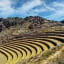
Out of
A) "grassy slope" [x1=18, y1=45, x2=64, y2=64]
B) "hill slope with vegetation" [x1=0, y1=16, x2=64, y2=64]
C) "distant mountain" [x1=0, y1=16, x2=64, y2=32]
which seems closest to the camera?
"grassy slope" [x1=18, y1=45, x2=64, y2=64]

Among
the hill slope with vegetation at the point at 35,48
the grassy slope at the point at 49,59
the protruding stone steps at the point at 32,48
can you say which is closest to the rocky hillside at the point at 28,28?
the hill slope with vegetation at the point at 35,48

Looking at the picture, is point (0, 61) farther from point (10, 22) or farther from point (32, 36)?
point (10, 22)

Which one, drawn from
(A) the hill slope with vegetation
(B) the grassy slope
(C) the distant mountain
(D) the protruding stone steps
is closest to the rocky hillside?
(C) the distant mountain

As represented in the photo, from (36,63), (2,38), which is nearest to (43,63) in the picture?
(36,63)

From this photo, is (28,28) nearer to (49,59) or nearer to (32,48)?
(32,48)

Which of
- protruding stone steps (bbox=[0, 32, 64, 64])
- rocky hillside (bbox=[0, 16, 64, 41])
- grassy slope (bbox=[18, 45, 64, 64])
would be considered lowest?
protruding stone steps (bbox=[0, 32, 64, 64])

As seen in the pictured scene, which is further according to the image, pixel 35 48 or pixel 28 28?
pixel 28 28

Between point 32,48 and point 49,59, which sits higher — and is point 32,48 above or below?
below

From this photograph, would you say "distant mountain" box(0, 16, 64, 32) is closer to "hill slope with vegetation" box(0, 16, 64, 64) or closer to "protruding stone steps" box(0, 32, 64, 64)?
"hill slope with vegetation" box(0, 16, 64, 64)

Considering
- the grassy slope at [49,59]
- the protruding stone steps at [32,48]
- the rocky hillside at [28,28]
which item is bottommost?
the protruding stone steps at [32,48]

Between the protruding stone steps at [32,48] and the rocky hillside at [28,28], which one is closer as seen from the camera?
the protruding stone steps at [32,48]

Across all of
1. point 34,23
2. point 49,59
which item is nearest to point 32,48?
point 49,59

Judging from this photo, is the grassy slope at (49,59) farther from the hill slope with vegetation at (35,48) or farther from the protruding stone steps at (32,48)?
the protruding stone steps at (32,48)

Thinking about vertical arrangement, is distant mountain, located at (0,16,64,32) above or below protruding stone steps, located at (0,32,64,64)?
above
